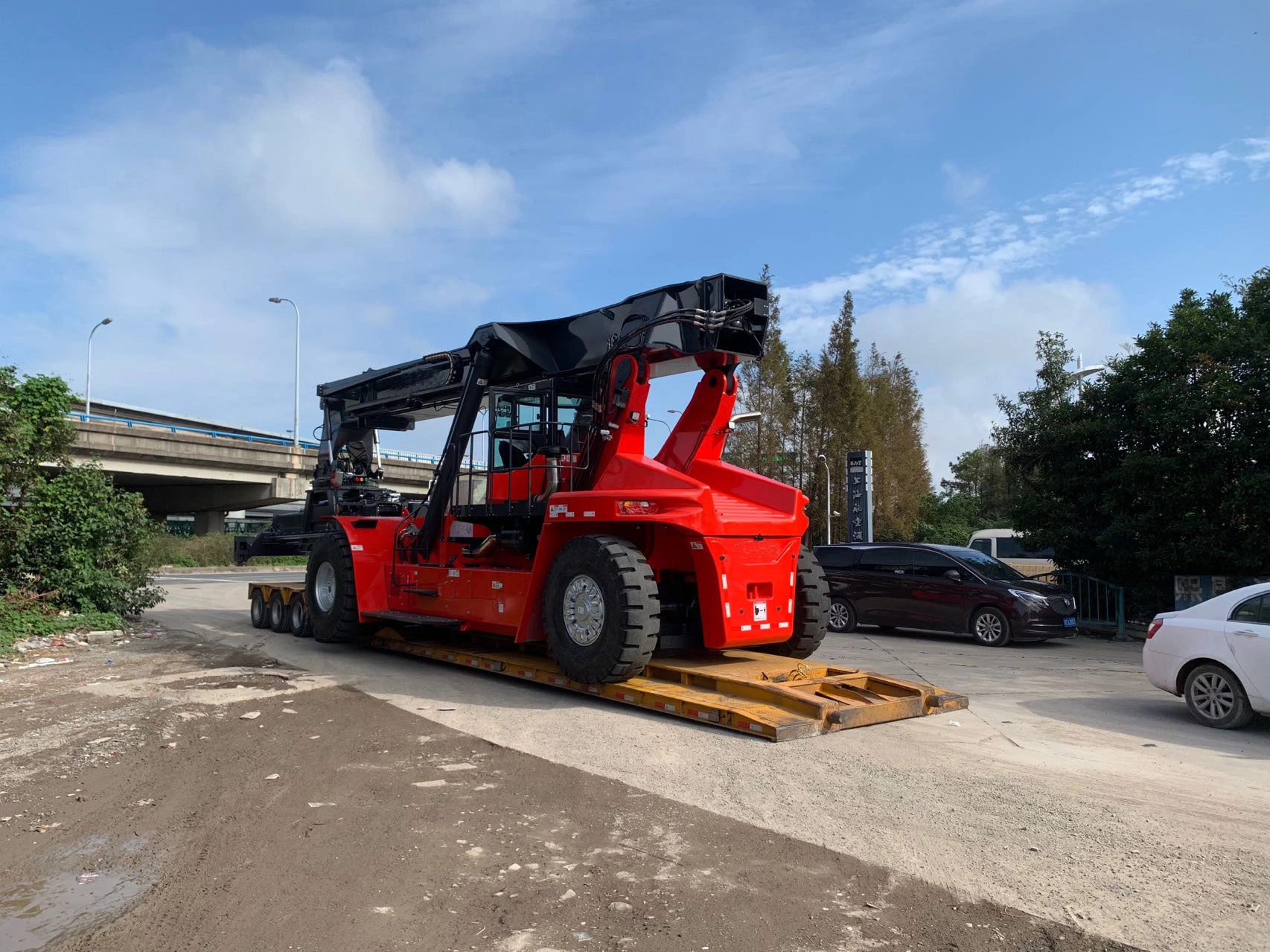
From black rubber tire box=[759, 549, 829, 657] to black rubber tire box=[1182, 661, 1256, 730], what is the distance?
10.8 feet

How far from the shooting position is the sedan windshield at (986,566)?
15.6m

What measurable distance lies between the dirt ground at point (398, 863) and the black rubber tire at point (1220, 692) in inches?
207

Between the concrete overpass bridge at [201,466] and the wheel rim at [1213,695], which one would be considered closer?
the wheel rim at [1213,695]

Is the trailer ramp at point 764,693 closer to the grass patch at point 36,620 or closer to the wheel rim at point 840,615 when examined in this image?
the wheel rim at point 840,615

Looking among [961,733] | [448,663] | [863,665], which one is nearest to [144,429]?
[448,663]

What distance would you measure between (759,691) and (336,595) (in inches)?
254

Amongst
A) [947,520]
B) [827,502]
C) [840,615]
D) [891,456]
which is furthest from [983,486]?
[840,615]

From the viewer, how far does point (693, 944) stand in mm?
3881

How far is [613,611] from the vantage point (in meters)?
8.10

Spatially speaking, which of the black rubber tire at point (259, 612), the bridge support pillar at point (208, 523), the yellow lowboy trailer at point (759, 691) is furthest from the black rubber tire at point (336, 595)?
the bridge support pillar at point (208, 523)

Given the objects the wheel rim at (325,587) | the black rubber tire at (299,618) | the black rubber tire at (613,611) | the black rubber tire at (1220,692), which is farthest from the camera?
the black rubber tire at (299,618)

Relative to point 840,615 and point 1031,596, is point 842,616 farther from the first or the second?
point 1031,596

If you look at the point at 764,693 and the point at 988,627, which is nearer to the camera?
the point at 764,693

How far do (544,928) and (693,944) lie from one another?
64 centimetres
